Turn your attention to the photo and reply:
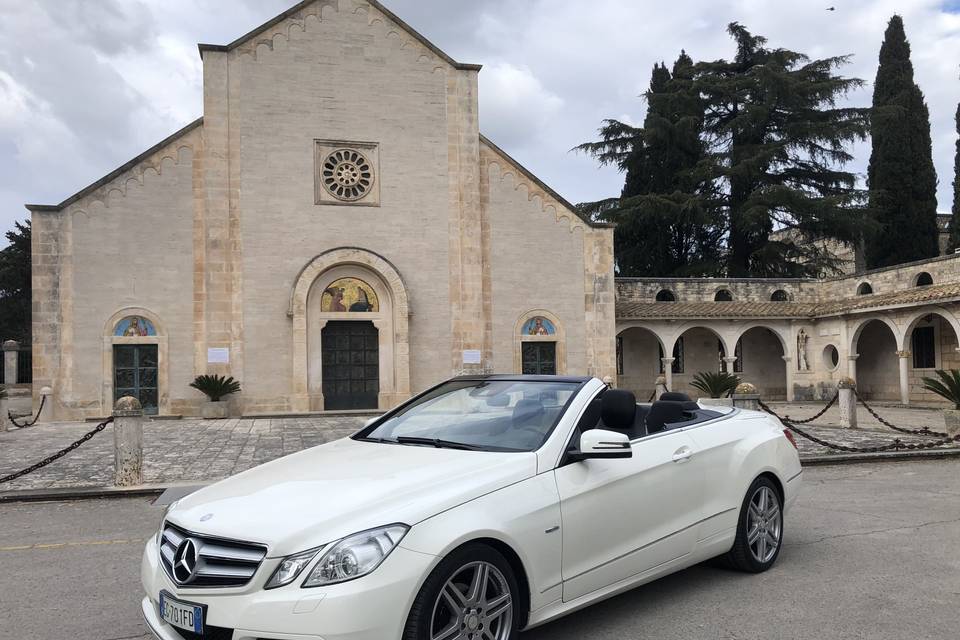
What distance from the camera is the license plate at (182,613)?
3273 millimetres

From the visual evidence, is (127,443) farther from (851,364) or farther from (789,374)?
(789,374)

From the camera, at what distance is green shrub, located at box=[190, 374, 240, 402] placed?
70.9 ft

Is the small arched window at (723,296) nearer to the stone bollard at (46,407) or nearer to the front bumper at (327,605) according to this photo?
the stone bollard at (46,407)

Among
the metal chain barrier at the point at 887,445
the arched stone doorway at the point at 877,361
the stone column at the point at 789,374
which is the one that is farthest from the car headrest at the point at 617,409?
the stone column at the point at 789,374

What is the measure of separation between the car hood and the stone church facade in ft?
62.5

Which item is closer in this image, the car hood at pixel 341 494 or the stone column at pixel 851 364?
the car hood at pixel 341 494

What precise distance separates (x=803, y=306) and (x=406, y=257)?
55.8 feet

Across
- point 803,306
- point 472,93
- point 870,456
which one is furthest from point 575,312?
point 870,456

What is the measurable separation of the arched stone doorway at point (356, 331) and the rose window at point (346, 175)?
184cm

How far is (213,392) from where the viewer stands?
21625 millimetres

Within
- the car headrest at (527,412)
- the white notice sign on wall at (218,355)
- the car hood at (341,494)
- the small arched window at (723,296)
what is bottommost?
the car hood at (341,494)

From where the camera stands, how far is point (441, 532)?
133 inches

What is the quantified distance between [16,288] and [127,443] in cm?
4277

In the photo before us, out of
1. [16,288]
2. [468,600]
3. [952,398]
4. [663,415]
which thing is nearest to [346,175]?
[952,398]
